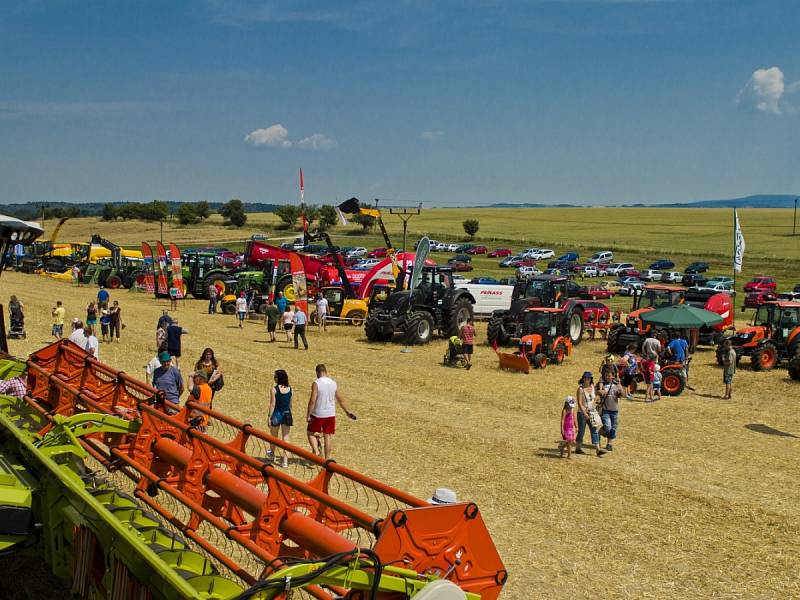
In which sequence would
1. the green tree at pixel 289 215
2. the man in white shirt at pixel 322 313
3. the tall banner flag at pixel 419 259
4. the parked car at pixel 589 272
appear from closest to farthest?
the tall banner flag at pixel 419 259 → the man in white shirt at pixel 322 313 → the parked car at pixel 589 272 → the green tree at pixel 289 215

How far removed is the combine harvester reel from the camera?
385 centimetres

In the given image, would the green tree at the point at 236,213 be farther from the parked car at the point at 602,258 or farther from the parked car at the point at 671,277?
the parked car at the point at 671,277

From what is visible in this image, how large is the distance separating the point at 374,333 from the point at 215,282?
468 inches

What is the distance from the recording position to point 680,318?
20000 millimetres

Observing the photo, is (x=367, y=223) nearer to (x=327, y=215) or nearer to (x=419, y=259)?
(x=327, y=215)

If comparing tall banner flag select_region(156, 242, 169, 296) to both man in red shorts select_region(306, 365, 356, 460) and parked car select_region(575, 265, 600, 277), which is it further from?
parked car select_region(575, 265, 600, 277)

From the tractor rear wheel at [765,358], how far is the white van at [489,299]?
11.5 m

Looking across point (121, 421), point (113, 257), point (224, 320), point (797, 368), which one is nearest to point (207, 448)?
point (121, 421)

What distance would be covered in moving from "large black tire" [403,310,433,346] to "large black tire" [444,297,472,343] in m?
0.61

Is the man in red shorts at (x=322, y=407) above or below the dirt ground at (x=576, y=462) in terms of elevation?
above

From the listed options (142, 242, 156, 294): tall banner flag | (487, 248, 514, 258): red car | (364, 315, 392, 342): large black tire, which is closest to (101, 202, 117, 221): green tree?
(487, 248, 514, 258): red car

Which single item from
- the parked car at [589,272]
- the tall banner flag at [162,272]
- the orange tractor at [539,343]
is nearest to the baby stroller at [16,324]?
the tall banner flag at [162,272]

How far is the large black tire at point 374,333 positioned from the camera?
23.6 m

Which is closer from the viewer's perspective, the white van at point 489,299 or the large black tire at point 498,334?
the large black tire at point 498,334
